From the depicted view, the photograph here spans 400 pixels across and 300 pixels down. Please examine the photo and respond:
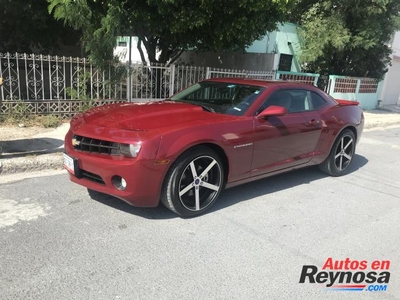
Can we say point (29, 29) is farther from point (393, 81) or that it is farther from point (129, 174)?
point (393, 81)

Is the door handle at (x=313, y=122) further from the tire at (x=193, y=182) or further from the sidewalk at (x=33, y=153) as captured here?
the sidewalk at (x=33, y=153)

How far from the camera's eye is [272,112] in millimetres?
4297

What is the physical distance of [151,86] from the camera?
9.68 m

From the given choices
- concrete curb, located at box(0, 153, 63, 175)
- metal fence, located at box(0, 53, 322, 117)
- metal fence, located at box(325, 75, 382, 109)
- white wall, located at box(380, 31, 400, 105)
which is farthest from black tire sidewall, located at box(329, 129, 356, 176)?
white wall, located at box(380, 31, 400, 105)

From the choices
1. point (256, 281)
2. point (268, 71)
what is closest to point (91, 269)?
point (256, 281)

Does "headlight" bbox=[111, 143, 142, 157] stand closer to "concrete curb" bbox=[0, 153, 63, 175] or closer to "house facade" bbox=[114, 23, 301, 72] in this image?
"concrete curb" bbox=[0, 153, 63, 175]

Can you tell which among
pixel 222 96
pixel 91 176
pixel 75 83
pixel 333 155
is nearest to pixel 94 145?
pixel 91 176

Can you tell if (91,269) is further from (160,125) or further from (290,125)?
(290,125)

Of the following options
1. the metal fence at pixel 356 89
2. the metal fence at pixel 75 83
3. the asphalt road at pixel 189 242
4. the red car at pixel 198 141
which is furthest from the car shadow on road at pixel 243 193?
the metal fence at pixel 356 89

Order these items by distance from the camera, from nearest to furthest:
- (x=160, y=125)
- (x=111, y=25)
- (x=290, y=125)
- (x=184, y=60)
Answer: (x=160, y=125) → (x=290, y=125) → (x=111, y=25) → (x=184, y=60)

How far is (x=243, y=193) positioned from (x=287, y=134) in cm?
96

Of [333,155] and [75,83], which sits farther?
[75,83]

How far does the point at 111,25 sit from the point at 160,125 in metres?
4.53

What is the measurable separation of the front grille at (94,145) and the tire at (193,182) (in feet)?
1.97
